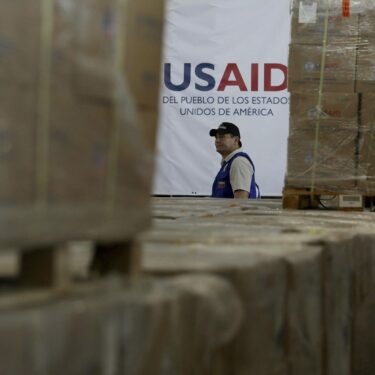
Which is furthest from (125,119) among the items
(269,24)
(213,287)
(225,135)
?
(269,24)

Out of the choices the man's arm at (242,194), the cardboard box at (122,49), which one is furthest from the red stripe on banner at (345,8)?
the cardboard box at (122,49)

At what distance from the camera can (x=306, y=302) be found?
3096 mm

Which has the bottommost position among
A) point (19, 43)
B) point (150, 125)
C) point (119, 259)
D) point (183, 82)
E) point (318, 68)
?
point (119, 259)

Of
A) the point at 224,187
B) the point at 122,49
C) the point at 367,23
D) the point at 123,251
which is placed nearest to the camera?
the point at 122,49

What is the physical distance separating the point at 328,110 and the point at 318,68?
0.94 feet

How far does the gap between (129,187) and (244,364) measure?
758 mm

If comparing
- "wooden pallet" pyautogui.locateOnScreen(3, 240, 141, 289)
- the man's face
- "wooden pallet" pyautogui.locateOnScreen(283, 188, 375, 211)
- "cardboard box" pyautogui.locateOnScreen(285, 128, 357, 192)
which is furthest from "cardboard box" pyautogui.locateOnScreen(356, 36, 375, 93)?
"wooden pallet" pyautogui.locateOnScreen(3, 240, 141, 289)

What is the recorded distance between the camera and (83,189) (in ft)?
6.30

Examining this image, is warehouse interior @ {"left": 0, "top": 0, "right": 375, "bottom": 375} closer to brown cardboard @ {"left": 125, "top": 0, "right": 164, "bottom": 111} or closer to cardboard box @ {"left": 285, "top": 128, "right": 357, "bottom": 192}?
brown cardboard @ {"left": 125, "top": 0, "right": 164, "bottom": 111}

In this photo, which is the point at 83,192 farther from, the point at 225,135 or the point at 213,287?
the point at 225,135

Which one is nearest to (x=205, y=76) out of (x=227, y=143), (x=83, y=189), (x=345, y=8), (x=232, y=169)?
(x=227, y=143)

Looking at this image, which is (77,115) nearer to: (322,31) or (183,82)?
(322,31)

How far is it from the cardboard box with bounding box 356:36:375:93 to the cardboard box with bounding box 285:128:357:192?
0.31 metres

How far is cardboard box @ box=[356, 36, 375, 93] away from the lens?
6.33 metres
